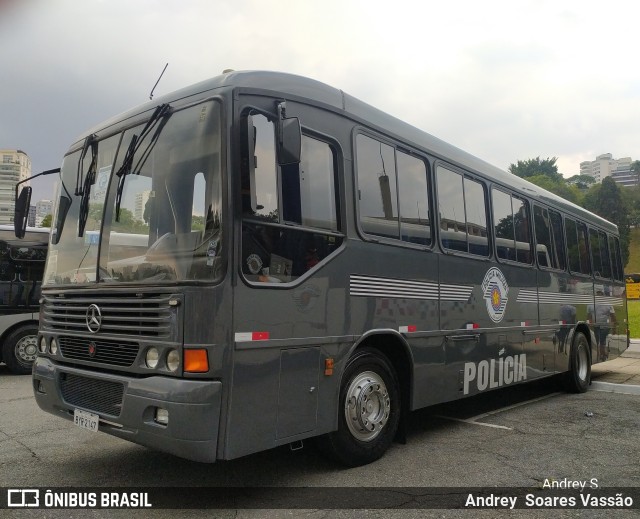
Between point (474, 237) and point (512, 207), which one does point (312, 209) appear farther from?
point (512, 207)

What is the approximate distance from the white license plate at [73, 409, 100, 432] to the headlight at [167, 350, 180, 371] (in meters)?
0.85

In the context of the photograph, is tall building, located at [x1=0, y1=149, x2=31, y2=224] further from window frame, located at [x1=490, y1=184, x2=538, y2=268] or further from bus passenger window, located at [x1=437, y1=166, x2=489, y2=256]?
window frame, located at [x1=490, y1=184, x2=538, y2=268]

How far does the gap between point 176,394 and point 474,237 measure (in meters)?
4.34

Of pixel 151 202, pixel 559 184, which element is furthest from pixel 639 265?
pixel 151 202

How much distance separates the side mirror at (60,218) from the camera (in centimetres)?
496

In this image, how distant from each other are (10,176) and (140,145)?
8.92 feet

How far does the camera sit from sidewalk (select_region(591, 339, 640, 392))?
34.3 feet

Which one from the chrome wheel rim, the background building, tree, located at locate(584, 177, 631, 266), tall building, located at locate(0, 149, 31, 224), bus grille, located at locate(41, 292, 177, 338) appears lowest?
the chrome wheel rim

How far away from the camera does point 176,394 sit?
3.54 m

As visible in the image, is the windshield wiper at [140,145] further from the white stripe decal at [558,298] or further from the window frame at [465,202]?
the white stripe decal at [558,298]

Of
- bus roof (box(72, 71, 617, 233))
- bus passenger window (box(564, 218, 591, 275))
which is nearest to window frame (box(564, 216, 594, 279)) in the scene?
bus passenger window (box(564, 218, 591, 275))

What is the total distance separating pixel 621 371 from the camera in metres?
12.0

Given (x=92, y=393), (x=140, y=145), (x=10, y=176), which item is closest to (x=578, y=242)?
(x=140, y=145)

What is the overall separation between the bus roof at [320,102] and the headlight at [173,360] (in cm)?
186
